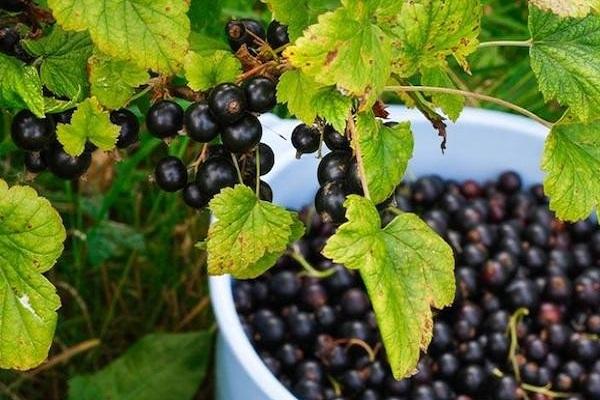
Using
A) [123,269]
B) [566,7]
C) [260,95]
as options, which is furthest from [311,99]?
[123,269]

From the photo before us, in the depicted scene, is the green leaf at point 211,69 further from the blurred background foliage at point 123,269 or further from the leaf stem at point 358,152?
the blurred background foliage at point 123,269

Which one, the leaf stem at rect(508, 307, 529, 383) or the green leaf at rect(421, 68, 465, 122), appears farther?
the leaf stem at rect(508, 307, 529, 383)

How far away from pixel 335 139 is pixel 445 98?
100 mm

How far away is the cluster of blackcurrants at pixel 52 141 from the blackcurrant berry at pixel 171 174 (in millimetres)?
27

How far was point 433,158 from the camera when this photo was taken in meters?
1.19

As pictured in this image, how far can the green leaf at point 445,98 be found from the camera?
2.14 feet

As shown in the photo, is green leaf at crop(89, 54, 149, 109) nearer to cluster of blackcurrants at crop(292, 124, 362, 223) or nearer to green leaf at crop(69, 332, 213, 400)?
cluster of blackcurrants at crop(292, 124, 362, 223)

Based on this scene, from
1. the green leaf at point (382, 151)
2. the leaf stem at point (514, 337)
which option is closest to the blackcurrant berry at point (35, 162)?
the green leaf at point (382, 151)

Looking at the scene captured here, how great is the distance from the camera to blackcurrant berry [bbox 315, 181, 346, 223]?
602 millimetres

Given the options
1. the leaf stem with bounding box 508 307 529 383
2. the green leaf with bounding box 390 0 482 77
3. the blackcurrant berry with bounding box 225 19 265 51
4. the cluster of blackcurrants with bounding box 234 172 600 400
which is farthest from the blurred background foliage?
the green leaf with bounding box 390 0 482 77

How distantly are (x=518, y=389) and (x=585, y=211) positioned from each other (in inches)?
16.1

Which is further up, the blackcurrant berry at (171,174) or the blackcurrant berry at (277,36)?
the blackcurrant berry at (277,36)

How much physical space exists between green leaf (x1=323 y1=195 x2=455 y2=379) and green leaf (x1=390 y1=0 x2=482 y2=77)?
0.09 meters

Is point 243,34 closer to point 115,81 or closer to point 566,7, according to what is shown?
point 115,81
